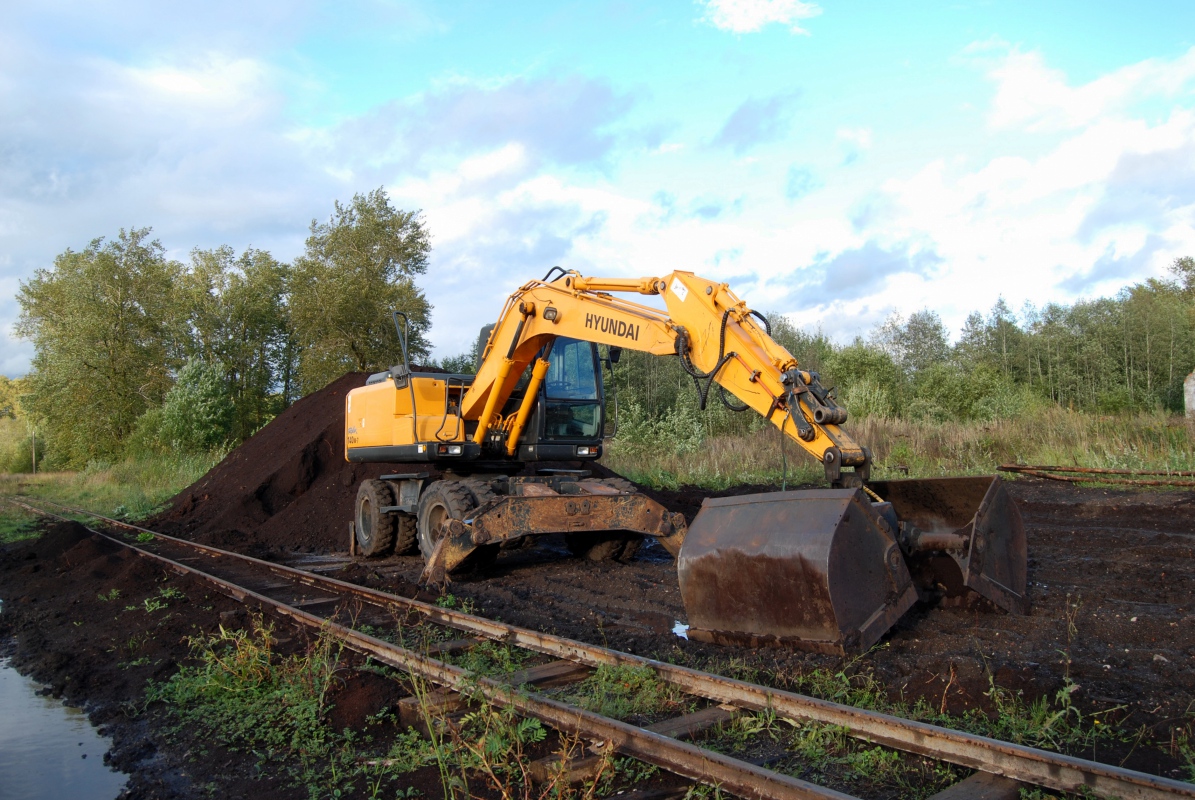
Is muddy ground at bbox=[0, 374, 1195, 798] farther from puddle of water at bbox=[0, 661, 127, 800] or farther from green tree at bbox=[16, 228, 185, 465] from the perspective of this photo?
green tree at bbox=[16, 228, 185, 465]

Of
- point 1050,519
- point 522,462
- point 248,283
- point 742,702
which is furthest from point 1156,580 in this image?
point 248,283

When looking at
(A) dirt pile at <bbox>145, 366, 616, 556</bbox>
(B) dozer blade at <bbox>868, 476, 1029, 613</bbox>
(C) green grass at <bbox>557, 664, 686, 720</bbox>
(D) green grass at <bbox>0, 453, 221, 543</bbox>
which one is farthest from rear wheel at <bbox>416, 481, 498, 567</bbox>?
(D) green grass at <bbox>0, 453, 221, 543</bbox>

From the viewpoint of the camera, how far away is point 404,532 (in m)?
12.4

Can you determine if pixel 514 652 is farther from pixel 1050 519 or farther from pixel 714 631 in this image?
pixel 1050 519

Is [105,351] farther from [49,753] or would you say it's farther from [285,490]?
[49,753]

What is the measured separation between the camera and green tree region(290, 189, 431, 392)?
1368 inches

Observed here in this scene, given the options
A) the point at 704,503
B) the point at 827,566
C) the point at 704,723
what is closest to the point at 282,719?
the point at 704,723

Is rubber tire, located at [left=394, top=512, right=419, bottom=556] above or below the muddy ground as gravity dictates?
above

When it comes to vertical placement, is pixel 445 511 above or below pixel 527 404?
below

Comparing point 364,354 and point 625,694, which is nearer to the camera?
point 625,694

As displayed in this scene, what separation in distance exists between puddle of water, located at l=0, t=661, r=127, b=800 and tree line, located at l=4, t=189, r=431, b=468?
26.8 m

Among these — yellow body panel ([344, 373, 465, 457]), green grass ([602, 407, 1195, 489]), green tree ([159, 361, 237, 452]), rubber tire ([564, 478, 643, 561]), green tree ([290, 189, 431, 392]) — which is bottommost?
rubber tire ([564, 478, 643, 561])

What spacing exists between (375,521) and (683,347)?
266 inches

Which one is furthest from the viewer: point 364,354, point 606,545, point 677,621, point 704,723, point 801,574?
point 364,354
